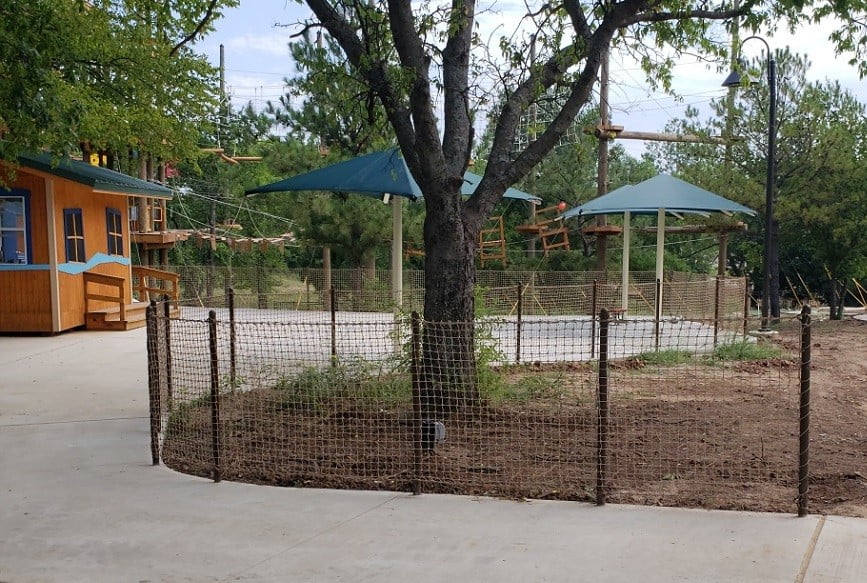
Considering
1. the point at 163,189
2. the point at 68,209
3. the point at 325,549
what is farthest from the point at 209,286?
the point at 325,549

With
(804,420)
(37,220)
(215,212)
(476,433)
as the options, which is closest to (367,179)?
(476,433)

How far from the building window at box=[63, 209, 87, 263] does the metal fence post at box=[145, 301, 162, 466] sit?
33.5 ft

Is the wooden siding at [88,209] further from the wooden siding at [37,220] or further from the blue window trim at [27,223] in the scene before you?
the blue window trim at [27,223]

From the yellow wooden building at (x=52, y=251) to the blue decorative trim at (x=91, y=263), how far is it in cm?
2

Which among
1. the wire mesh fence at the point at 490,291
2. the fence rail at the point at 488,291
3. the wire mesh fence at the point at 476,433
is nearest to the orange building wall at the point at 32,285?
the fence rail at the point at 488,291

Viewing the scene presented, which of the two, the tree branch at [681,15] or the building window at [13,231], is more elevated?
the tree branch at [681,15]

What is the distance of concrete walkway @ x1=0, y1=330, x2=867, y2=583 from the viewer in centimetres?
449

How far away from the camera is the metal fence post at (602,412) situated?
221 inches

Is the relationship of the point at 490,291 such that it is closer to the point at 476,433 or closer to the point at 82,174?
the point at 82,174

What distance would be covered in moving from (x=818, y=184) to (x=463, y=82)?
16437 millimetres

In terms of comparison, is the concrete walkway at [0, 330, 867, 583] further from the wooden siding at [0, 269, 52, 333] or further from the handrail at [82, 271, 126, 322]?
the handrail at [82, 271, 126, 322]

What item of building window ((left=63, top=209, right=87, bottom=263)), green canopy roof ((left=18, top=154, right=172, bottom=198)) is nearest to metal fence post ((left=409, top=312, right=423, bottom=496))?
green canopy roof ((left=18, top=154, right=172, bottom=198))

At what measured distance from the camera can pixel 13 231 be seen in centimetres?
1516

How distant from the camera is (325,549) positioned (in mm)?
4848
